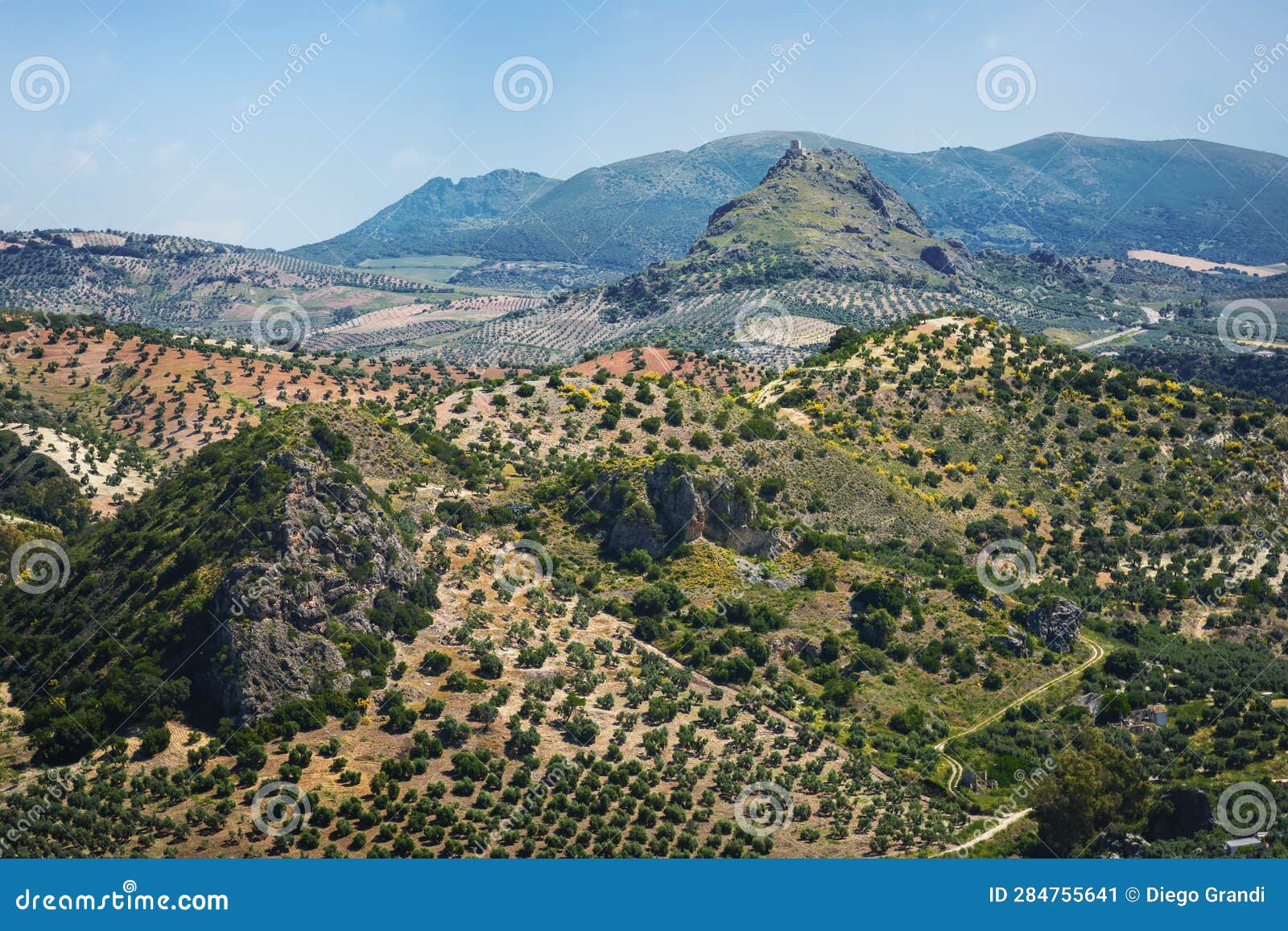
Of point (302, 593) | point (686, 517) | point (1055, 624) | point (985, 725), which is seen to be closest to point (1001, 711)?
point (985, 725)

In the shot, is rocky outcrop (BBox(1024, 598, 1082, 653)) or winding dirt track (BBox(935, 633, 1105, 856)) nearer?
winding dirt track (BBox(935, 633, 1105, 856))

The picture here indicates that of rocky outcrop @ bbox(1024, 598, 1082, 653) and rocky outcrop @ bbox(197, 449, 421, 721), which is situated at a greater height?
rocky outcrop @ bbox(197, 449, 421, 721)

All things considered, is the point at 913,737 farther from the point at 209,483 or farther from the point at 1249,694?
the point at 209,483

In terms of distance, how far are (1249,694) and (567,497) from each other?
5140cm

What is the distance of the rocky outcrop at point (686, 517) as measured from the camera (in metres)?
85.6

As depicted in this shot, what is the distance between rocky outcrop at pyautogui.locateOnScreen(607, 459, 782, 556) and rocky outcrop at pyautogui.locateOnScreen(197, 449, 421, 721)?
2050cm

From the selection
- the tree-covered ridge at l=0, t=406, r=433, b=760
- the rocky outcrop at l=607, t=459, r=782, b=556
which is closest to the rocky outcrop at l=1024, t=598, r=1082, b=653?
the rocky outcrop at l=607, t=459, r=782, b=556

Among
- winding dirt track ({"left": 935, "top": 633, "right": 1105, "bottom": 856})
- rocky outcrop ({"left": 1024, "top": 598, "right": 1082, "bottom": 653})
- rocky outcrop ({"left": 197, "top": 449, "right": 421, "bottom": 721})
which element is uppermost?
rocky outcrop ({"left": 197, "top": 449, "right": 421, "bottom": 721})

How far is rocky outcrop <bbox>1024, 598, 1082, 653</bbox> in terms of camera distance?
3135 inches

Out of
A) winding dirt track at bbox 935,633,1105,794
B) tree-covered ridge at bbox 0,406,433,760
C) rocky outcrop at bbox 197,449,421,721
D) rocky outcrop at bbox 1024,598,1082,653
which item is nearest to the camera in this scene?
tree-covered ridge at bbox 0,406,433,760

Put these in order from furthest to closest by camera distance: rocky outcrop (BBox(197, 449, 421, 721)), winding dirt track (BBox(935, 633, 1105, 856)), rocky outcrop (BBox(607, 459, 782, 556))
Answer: rocky outcrop (BBox(607, 459, 782, 556)) → rocky outcrop (BBox(197, 449, 421, 721)) → winding dirt track (BBox(935, 633, 1105, 856))

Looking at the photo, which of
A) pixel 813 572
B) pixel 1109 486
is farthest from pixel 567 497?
pixel 1109 486

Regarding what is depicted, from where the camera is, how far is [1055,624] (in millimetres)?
80250

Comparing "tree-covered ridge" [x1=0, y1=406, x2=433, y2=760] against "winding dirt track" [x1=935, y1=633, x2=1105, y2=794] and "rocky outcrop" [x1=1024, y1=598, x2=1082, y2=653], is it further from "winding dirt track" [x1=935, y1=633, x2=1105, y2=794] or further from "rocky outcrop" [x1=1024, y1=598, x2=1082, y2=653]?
"rocky outcrop" [x1=1024, y1=598, x2=1082, y2=653]
